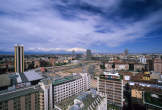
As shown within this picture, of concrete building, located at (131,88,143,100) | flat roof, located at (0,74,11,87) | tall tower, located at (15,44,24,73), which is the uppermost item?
tall tower, located at (15,44,24,73)

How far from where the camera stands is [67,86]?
21625mm

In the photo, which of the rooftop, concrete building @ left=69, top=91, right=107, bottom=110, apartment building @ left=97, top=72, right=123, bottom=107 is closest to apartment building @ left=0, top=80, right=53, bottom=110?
concrete building @ left=69, top=91, right=107, bottom=110

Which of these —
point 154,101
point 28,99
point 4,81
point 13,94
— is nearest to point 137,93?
point 154,101

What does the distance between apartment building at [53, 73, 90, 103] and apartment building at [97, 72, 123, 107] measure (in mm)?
5784

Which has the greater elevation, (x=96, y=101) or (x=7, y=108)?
(x=96, y=101)

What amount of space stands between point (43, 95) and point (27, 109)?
3321 millimetres

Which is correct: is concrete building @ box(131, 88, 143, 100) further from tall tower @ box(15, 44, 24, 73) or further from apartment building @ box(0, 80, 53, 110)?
tall tower @ box(15, 44, 24, 73)

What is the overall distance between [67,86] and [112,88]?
10.7 metres

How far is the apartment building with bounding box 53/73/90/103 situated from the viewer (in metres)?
19.5

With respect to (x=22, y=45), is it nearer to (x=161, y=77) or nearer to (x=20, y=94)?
(x=20, y=94)

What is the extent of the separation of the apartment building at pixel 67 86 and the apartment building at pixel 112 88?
578 centimetres

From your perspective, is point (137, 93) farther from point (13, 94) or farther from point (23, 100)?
point (13, 94)

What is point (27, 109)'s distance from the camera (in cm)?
1592

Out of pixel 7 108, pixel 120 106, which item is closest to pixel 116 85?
pixel 120 106
